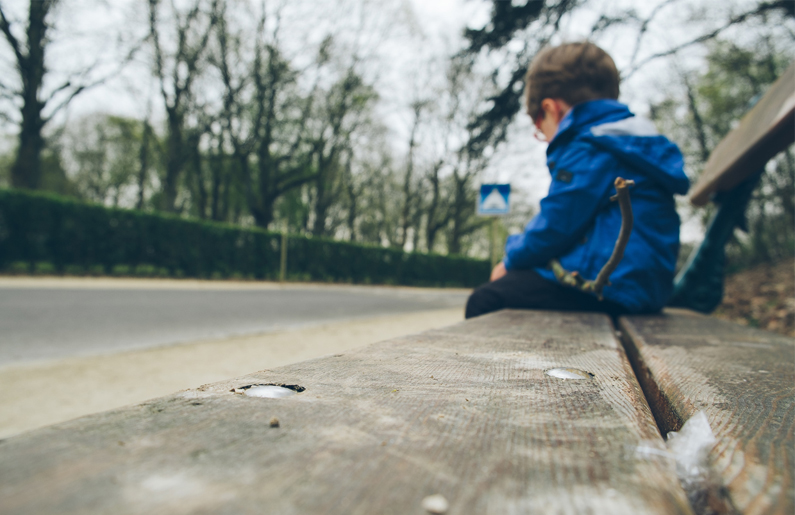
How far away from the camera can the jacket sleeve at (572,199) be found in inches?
74.6

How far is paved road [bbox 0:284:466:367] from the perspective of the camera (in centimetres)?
442

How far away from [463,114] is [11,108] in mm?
19375

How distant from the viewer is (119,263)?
1150 centimetres

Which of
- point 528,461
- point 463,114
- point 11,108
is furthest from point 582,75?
point 463,114

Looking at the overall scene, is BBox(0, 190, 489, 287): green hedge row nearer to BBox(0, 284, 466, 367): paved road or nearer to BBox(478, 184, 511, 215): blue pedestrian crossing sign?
BBox(0, 284, 466, 367): paved road

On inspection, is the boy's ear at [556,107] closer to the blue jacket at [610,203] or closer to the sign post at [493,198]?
the blue jacket at [610,203]

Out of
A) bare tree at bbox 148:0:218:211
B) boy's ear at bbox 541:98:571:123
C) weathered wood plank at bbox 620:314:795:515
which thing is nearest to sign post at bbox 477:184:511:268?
boy's ear at bbox 541:98:571:123

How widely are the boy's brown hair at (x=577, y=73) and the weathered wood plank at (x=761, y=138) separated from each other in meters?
0.61

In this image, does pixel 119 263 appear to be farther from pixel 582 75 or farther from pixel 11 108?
pixel 582 75

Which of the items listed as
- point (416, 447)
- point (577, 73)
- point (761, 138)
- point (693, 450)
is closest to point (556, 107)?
point (577, 73)

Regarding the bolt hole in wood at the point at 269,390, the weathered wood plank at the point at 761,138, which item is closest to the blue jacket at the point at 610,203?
the weathered wood plank at the point at 761,138

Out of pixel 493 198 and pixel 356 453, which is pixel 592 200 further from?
pixel 493 198

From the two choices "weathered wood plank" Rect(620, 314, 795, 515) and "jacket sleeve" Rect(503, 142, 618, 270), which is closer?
"weathered wood plank" Rect(620, 314, 795, 515)

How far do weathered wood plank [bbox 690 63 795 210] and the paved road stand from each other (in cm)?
497
